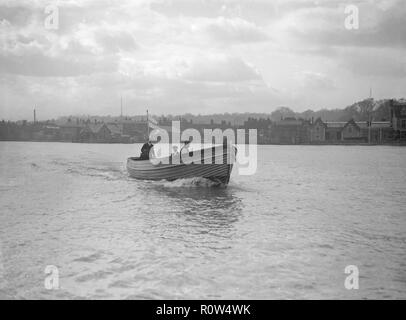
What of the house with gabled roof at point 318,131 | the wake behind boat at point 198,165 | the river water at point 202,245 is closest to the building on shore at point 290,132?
the house with gabled roof at point 318,131

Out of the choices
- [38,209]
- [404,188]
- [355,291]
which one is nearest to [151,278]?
[355,291]

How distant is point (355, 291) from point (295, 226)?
546cm

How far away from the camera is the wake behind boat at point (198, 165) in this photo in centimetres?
2133

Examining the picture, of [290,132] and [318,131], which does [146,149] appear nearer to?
[318,131]

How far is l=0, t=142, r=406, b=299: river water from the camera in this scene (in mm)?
8031

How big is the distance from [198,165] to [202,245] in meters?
11.3

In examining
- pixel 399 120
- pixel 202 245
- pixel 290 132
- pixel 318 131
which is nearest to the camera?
pixel 202 245

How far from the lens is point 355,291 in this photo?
25.9 feet

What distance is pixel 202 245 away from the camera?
10766mm

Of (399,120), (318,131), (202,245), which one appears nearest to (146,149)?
(202,245)

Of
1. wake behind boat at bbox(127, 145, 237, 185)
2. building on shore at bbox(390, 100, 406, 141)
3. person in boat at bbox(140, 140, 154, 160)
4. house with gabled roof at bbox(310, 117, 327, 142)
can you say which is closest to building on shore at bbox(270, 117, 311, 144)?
house with gabled roof at bbox(310, 117, 327, 142)

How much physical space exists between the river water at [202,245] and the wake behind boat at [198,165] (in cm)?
161

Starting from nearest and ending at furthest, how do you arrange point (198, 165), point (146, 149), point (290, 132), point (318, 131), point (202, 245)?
1. point (202, 245)
2. point (198, 165)
3. point (146, 149)
4. point (318, 131)
5. point (290, 132)

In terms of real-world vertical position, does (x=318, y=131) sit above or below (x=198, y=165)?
above
